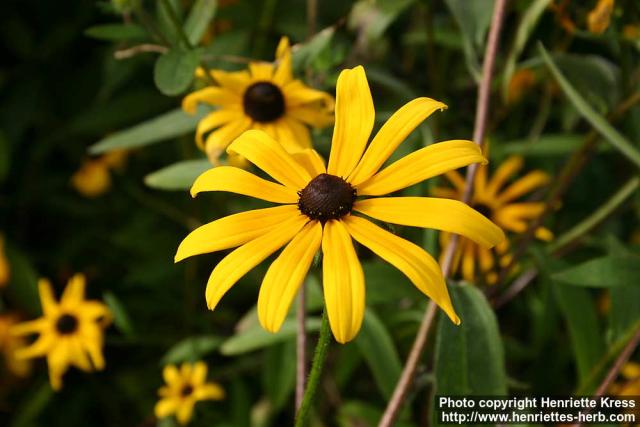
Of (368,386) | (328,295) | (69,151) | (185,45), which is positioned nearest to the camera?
(328,295)

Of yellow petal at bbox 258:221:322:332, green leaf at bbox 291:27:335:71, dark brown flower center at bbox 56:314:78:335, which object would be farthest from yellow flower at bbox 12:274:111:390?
yellow petal at bbox 258:221:322:332

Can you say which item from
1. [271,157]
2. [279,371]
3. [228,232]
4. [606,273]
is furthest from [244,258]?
[279,371]

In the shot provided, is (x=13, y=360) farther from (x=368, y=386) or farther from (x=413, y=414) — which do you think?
(x=413, y=414)

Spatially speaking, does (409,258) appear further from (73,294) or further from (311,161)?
(73,294)

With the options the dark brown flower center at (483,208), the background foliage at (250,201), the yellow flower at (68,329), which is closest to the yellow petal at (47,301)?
the yellow flower at (68,329)

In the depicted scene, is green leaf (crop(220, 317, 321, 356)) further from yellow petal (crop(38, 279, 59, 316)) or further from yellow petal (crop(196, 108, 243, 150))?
yellow petal (crop(38, 279, 59, 316))

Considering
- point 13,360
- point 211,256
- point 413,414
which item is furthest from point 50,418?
point 413,414

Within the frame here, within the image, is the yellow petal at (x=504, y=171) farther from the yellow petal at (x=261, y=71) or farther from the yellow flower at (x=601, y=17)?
the yellow petal at (x=261, y=71)
